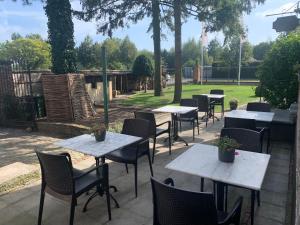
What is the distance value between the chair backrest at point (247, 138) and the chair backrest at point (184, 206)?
154 centimetres

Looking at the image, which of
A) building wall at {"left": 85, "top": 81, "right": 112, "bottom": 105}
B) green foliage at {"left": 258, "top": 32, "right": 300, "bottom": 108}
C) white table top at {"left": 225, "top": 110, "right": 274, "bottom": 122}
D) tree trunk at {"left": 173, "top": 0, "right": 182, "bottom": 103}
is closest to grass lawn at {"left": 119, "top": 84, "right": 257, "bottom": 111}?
tree trunk at {"left": 173, "top": 0, "right": 182, "bottom": 103}

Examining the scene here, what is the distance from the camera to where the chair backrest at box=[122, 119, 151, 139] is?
4.00m

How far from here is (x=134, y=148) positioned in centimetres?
394

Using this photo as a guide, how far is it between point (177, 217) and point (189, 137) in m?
4.42

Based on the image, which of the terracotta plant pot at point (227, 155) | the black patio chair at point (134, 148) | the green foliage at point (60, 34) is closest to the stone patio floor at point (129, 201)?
the black patio chair at point (134, 148)

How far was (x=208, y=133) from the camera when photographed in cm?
653

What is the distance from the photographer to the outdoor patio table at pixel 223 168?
83.5 inches

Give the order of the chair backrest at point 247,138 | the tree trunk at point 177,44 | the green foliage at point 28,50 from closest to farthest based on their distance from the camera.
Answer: the chair backrest at point 247,138 < the tree trunk at point 177,44 < the green foliage at point 28,50

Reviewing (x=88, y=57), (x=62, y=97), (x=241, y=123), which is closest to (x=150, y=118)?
(x=241, y=123)

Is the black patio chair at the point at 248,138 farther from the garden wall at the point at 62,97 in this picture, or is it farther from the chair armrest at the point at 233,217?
the garden wall at the point at 62,97

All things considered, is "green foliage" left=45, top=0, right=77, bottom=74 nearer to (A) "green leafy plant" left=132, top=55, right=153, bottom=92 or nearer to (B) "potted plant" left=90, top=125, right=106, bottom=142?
(B) "potted plant" left=90, top=125, right=106, bottom=142

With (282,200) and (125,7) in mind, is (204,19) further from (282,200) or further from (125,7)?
(282,200)

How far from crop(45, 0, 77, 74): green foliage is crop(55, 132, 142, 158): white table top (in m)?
4.90

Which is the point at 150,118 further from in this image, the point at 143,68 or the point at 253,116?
the point at 143,68
